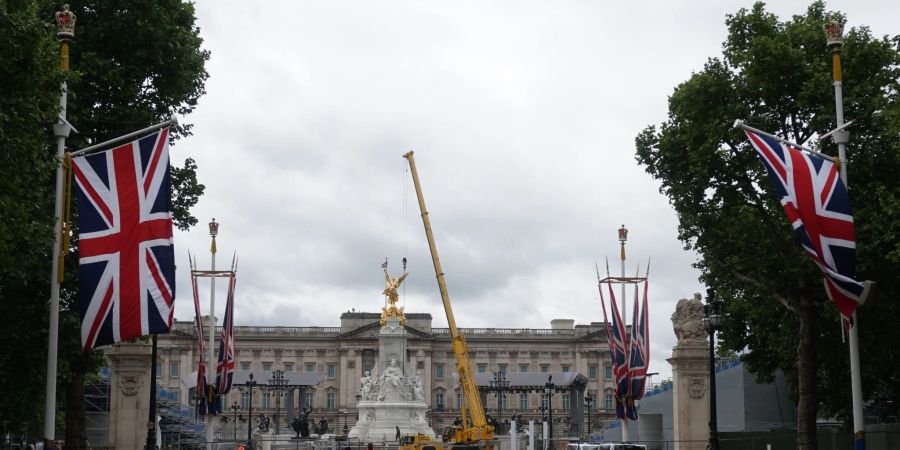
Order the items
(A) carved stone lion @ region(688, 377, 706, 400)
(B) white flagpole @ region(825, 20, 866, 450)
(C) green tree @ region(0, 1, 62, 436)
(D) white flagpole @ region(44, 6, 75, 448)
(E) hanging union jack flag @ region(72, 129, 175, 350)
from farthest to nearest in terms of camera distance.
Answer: (A) carved stone lion @ region(688, 377, 706, 400) < (B) white flagpole @ region(825, 20, 866, 450) < (C) green tree @ region(0, 1, 62, 436) < (D) white flagpole @ region(44, 6, 75, 448) < (E) hanging union jack flag @ region(72, 129, 175, 350)

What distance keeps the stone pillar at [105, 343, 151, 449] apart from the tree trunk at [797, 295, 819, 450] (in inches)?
940

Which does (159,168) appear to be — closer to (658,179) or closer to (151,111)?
(151,111)

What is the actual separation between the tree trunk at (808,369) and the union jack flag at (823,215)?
43.2 ft

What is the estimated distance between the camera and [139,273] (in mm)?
20297

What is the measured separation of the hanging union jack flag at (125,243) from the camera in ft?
65.8

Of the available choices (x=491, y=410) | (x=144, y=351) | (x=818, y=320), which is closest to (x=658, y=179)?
(x=818, y=320)

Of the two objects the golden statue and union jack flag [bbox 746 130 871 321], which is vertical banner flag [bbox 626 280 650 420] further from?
the golden statue

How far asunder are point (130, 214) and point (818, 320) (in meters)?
25.2

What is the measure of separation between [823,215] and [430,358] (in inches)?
5372

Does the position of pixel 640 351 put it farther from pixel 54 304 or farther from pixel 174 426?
pixel 174 426

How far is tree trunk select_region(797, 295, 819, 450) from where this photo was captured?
36156 mm

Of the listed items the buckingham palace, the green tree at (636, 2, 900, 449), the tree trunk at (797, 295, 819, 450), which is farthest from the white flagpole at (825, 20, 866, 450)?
the buckingham palace

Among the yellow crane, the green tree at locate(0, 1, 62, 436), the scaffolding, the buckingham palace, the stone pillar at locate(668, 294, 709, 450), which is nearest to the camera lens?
the green tree at locate(0, 1, 62, 436)

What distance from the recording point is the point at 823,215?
22984 mm
